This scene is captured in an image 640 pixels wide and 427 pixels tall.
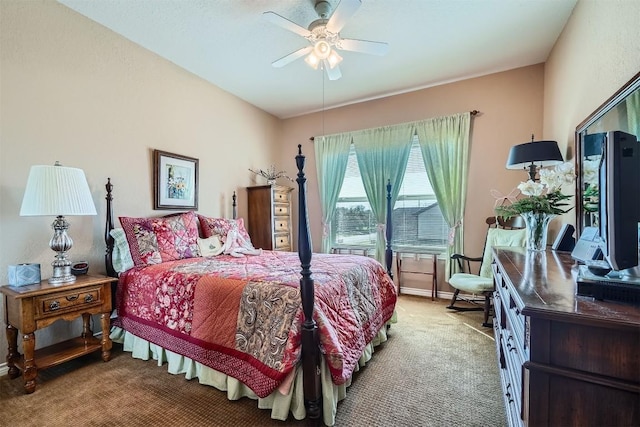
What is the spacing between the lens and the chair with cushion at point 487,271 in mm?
2867

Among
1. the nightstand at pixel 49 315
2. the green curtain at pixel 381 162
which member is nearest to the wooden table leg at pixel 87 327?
the nightstand at pixel 49 315

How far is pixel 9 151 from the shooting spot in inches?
82.0

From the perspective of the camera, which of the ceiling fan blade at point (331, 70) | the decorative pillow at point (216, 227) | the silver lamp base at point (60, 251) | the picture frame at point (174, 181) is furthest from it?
the decorative pillow at point (216, 227)

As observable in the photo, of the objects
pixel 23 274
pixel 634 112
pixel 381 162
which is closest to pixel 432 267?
pixel 381 162

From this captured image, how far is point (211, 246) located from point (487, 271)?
121 inches

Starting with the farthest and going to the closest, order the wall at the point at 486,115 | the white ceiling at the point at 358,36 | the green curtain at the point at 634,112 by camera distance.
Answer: the wall at the point at 486,115 < the white ceiling at the point at 358,36 < the green curtain at the point at 634,112

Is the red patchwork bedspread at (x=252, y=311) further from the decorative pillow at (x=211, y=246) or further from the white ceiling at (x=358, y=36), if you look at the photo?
the white ceiling at (x=358, y=36)

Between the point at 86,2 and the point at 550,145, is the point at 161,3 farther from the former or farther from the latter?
the point at 550,145

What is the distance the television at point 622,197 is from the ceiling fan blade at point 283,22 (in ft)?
6.51

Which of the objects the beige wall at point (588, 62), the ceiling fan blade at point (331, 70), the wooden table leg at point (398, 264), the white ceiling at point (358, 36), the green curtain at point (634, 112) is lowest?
the wooden table leg at point (398, 264)

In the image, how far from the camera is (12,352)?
2.01 m

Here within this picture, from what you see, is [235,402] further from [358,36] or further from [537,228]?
[358,36]

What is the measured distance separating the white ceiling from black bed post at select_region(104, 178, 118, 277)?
4.95 ft

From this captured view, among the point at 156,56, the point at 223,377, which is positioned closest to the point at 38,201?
the point at 223,377
